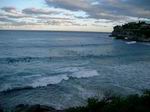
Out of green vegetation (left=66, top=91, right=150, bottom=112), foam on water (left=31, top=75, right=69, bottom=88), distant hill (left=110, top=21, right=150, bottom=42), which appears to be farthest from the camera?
distant hill (left=110, top=21, right=150, bottom=42)

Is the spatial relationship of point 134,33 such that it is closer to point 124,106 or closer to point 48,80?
point 48,80

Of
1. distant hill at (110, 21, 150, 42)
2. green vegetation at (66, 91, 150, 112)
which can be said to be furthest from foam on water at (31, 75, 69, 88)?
distant hill at (110, 21, 150, 42)

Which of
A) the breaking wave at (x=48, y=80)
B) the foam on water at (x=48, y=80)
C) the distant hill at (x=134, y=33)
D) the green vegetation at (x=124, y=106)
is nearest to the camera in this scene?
the green vegetation at (x=124, y=106)

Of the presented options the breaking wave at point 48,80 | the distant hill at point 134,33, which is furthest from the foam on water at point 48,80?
the distant hill at point 134,33

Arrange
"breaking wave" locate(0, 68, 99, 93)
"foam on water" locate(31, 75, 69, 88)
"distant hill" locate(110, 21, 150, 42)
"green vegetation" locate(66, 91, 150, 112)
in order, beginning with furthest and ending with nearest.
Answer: "distant hill" locate(110, 21, 150, 42)
"foam on water" locate(31, 75, 69, 88)
"breaking wave" locate(0, 68, 99, 93)
"green vegetation" locate(66, 91, 150, 112)

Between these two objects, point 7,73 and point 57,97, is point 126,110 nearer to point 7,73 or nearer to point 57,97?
point 57,97

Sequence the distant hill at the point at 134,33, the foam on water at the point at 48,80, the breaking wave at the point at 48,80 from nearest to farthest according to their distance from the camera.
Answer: the breaking wave at the point at 48,80 → the foam on water at the point at 48,80 → the distant hill at the point at 134,33

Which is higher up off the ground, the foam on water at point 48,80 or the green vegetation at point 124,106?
the green vegetation at point 124,106

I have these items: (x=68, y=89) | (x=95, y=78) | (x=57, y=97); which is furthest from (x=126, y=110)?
(x=95, y=78)

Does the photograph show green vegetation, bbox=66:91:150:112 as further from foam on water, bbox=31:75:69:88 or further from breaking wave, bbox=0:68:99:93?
foam on water, bbox=31:75:69:88

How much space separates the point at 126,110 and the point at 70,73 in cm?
2291

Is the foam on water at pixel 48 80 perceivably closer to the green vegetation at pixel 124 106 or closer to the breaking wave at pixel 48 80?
the breaking wave at pixel 48 80

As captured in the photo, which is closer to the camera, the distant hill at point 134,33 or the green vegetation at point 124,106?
the green vegetation at point 124,106

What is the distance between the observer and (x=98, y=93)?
2384 centimetres
